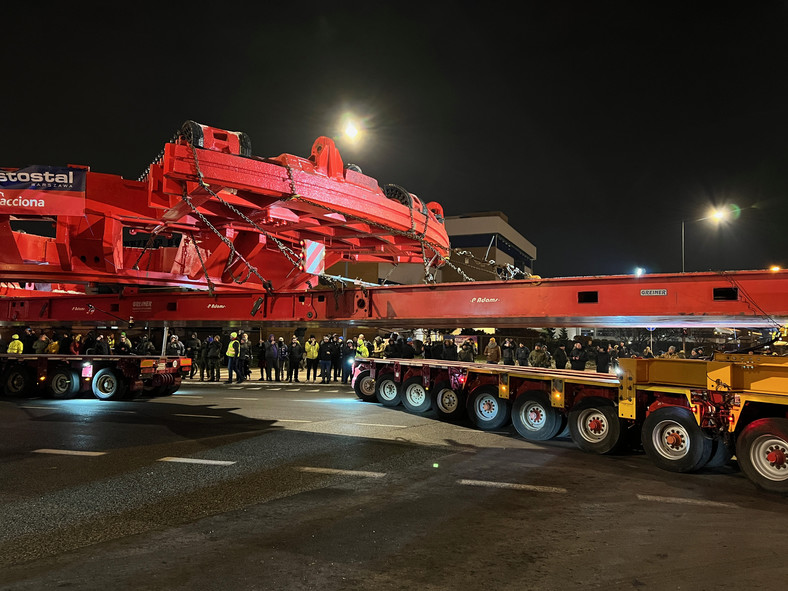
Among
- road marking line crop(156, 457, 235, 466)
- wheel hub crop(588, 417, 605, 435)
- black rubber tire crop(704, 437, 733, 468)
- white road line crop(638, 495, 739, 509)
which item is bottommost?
road marking line crop(156, 457, 235, 466)

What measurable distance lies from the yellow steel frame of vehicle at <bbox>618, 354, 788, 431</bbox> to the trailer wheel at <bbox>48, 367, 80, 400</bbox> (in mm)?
12533

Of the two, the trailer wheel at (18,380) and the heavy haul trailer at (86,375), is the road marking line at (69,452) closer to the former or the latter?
the heavy haul trailer at (86,375)

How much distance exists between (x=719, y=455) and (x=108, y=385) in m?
12.8

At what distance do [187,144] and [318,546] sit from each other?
19.9 feet

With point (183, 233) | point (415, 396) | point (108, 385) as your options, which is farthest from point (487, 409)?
point (108, 385)

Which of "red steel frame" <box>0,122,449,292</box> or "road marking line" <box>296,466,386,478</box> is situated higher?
"red steel frame" <box>0,122,449,292</box>

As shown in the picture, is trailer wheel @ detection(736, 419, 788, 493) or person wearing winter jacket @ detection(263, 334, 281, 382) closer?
trailer wheel @ detection(736, 419, 788, 493)

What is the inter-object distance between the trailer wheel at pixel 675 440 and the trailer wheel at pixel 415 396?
4.94 meters

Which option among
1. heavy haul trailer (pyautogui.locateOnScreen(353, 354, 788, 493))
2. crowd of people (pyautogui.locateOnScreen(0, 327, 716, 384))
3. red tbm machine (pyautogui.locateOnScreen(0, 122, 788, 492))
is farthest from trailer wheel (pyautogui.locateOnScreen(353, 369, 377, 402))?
heavy haul trailer (pyautogui.locateOnScreen(353, 354, 788, 493))

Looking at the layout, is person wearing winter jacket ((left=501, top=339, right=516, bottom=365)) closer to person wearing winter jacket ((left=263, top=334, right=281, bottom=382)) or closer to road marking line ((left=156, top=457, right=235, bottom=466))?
person wearing winter jacket ((left=263, top=334, right=281, bottom=382))

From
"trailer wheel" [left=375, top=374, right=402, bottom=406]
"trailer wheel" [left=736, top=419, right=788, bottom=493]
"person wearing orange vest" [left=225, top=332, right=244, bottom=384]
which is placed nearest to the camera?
"trailer wheel" [left=736, top=419, right=788, bottom=493]

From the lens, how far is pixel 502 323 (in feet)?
30.4

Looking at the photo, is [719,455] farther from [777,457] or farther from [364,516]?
[364,516]

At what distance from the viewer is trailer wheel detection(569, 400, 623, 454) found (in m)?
7.52
